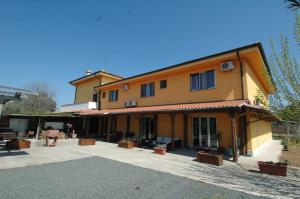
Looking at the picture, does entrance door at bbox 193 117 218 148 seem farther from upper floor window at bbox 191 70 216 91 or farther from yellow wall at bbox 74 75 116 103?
yellow wall at bbox 74 75 116 103

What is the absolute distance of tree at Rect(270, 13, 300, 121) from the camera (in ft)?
18.8

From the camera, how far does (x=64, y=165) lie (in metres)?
8.16

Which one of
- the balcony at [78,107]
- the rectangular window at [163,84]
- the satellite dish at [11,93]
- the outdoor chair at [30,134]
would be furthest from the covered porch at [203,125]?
the satellite dish at [11,93]

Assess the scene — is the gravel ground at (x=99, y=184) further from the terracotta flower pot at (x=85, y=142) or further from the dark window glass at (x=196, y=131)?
the terracotta flower pot at (x=85, y=142)

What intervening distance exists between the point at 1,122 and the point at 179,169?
2158 centimetres

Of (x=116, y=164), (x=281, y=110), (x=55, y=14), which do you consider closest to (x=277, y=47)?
(x=281, y=110)

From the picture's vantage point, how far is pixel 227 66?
12.1 metres

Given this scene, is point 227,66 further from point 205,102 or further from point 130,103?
point 130,103

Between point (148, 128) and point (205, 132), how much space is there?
19.4 feet

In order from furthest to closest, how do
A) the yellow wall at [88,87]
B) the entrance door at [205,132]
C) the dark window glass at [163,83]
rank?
the yellow wall at [88,87] < the dark window glass at [163,83] < the entrance door at [205,132]

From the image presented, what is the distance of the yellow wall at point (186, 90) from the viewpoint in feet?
39.6

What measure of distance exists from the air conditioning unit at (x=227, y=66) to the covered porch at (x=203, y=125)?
7.45 ft

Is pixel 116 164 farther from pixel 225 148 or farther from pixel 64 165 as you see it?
pixel 225 148

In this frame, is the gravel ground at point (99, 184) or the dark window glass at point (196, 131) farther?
the dark window glass at point (196, 131)
